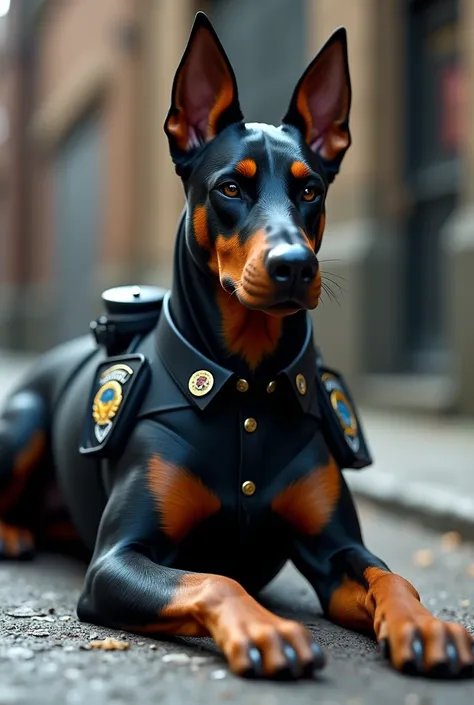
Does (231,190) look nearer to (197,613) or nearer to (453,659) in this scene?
(197,613)

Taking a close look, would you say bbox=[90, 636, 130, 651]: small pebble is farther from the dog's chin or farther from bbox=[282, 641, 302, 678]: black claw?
the dog's chin

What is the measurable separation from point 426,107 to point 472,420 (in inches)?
124

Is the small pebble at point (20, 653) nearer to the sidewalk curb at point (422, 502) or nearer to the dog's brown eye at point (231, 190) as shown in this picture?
the dog's brown eye at point (231, 190)

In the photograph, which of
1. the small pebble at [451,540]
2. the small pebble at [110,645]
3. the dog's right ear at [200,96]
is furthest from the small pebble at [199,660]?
the small pebble at [451,540]

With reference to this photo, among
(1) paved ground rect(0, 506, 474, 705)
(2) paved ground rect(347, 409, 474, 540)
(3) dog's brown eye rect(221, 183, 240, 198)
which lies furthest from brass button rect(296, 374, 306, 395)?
(2) paved ground rect(347, 409, 474, 540)

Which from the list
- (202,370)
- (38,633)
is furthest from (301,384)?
(38,633)

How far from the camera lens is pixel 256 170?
8.13 ft

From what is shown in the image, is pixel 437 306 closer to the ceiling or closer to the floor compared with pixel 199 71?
closer to the floor

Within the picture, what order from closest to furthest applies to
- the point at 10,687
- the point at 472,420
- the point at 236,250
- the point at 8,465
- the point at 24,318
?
the point at 10,687
the point at 236,250
the point at 8,465
the point at 472,420
the point at 24,318

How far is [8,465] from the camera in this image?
346 centimetres

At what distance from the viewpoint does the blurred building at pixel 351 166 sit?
8.82m

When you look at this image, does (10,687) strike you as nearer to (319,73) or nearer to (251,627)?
(251,627)

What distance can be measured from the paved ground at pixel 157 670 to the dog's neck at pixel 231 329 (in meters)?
0.72

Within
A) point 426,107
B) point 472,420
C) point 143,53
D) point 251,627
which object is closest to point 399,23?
point 426,107
